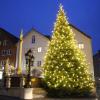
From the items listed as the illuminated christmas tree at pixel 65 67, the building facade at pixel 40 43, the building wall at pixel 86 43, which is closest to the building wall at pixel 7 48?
the building facade at pixel 40 43

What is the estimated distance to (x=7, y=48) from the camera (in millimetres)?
49281

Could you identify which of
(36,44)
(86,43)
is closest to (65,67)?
(86,43)

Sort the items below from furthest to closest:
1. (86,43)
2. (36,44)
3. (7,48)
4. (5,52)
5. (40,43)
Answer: (5,52) → (7,48) → (36,44) → (40,43) → (86,43)

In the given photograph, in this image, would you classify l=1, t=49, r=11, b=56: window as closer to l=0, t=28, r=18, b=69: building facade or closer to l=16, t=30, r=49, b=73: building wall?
l=0, t=28, r=18, b=69: building facade

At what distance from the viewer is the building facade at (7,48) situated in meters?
47.5

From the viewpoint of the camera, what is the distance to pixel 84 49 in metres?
40.9

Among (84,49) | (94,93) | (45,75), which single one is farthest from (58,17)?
(84,49)

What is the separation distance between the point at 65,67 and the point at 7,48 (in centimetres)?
2832

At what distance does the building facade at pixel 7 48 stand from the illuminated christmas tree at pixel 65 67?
78.6ft

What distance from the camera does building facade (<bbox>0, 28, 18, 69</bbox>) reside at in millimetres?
47469

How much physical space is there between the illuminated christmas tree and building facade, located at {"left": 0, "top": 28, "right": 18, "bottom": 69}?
24.0 m

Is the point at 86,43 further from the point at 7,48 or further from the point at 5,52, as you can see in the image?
the point at 5,52

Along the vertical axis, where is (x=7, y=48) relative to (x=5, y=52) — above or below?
above

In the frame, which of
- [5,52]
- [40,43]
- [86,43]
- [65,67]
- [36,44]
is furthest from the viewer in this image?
[5,52]
